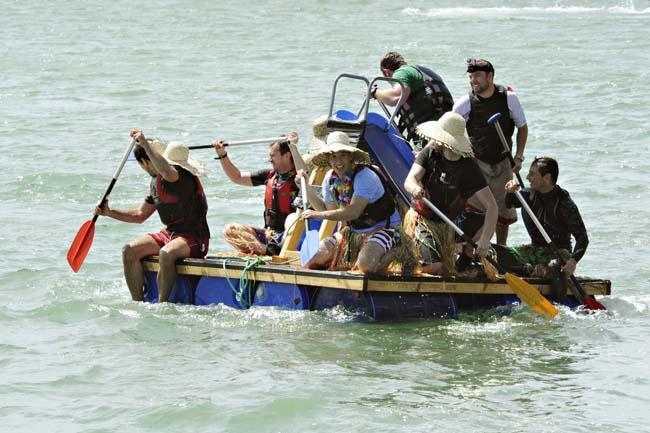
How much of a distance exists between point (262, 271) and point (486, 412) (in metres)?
2.64

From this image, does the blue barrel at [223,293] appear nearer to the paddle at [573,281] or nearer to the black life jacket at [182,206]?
the black life jacket at [182,206]

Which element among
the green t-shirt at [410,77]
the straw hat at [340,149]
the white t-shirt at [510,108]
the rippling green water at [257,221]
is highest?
the green t-shirt at [410,77]

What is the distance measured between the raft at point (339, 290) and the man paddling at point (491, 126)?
83cm

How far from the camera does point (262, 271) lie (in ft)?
33.9

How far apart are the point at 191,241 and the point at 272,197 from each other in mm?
932

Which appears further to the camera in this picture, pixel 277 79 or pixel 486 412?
pixel 277 79

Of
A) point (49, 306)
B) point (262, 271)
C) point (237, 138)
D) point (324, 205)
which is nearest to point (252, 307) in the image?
Answer: point (262, 271)

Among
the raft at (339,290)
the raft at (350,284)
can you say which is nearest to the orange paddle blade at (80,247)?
the raft at (350,284)

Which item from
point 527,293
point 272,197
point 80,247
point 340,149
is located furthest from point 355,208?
point 80,247

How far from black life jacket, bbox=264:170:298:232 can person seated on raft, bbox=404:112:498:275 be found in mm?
1328

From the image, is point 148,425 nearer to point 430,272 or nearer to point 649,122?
point 430,272

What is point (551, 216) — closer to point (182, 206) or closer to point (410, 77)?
point (410, 77)

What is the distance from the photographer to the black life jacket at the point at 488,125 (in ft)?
35.4

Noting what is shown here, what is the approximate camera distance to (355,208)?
9766mm
